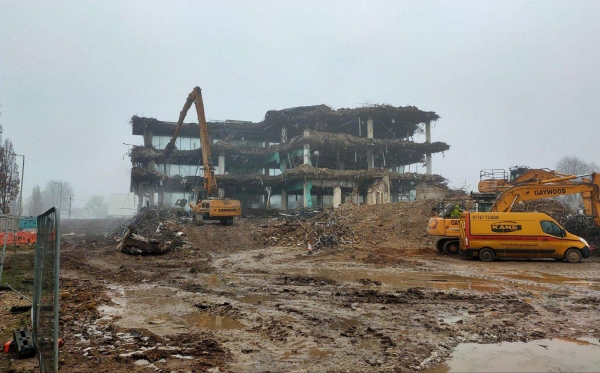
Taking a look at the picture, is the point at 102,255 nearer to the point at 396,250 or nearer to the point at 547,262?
the point at 396,250

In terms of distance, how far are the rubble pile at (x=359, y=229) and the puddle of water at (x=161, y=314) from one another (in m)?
11.7

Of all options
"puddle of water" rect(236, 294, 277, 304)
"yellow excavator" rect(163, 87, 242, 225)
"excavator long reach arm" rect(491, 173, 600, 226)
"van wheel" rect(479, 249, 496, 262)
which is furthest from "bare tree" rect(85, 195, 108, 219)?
"puddle of water" rect(236, 294, 277, 304)

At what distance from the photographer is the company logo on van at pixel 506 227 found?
1516cm

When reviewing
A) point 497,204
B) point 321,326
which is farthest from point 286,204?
point 321,326

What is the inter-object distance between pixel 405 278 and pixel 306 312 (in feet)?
17.5

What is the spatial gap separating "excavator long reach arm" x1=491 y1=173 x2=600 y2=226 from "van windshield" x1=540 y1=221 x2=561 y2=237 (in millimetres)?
2478

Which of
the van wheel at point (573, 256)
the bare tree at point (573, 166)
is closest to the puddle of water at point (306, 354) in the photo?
Result: the van wheel at point (573, 256)

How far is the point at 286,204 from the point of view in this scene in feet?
151

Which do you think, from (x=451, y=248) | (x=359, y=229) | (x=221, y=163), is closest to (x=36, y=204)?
(x=221, y=163)

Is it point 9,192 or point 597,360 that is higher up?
point 9,192

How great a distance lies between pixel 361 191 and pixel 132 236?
96.2 ft

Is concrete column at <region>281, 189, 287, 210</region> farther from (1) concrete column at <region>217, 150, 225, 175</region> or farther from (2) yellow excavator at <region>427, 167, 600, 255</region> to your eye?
(2) yellow excavator at <region>427, 167, 600, 255</region>

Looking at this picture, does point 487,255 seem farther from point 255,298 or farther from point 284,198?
point 284,198

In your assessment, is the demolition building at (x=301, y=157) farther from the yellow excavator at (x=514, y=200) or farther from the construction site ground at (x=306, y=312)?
the construction site ground at (x=306, y=312)
